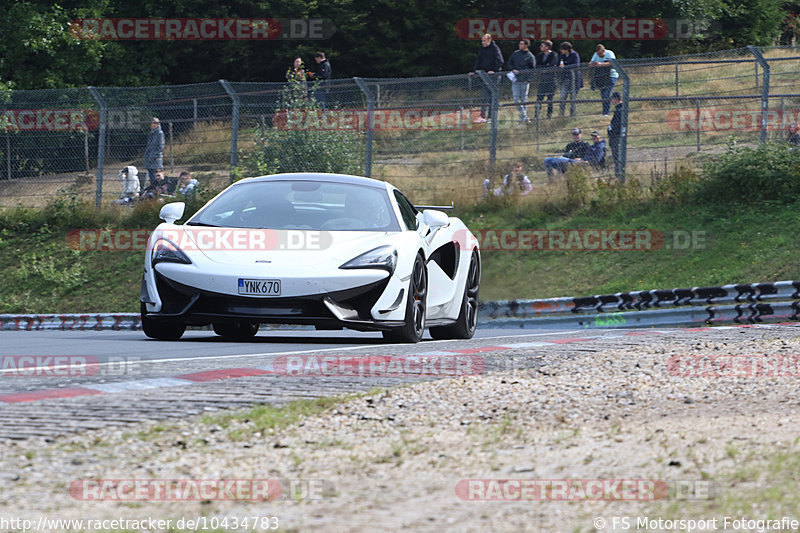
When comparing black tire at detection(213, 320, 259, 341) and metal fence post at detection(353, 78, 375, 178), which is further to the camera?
metal fence post at detection(353, 78, 375, 178)

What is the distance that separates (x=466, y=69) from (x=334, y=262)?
31.4 metres

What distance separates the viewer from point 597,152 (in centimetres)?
2172

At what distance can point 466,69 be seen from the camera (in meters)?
40.6

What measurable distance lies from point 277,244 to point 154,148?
13.2 metres

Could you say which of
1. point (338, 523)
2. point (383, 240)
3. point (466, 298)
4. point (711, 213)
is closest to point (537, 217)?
point (711, 213)

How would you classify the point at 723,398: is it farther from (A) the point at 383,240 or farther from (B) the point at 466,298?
(B) the point at 466,298

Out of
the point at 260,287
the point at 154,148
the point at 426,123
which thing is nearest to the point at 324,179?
the point at 260,287

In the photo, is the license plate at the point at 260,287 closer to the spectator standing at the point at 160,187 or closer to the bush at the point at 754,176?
the bush at the point at 754,176

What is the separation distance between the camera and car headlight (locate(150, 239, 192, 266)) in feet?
32.7

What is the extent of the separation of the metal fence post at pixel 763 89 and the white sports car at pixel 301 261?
11.0m

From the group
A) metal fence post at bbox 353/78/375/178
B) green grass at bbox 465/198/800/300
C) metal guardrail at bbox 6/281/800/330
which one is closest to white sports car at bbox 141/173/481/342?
metal guardrail at bbox 6/281/800/330

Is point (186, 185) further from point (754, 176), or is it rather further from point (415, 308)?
point (415, 308)

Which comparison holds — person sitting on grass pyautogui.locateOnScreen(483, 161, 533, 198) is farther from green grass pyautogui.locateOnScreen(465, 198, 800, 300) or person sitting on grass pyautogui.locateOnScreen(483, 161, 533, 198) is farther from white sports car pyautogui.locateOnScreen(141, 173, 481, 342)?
white sports car pyautogui.locateOnScreen(141, 173, 481, 342)

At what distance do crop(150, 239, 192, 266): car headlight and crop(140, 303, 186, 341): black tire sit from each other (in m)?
0.50
